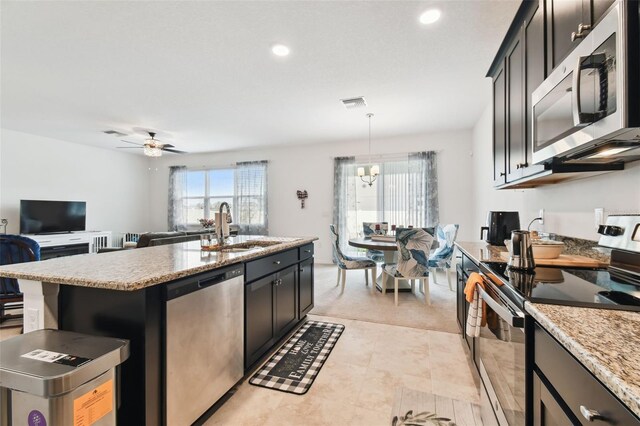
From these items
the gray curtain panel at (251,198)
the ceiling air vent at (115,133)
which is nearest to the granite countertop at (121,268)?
the ceiling air vent at (115,133)

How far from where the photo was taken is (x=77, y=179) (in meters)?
6.32

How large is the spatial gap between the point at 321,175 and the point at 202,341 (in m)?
5.18

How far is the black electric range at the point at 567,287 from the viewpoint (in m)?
0.94

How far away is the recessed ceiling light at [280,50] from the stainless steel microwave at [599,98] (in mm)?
2078

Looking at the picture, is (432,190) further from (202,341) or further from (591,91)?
(202,341)

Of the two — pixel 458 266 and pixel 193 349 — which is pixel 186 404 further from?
pixel 458 266

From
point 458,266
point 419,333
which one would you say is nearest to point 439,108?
point 458,266

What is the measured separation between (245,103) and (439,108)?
9.31 feet

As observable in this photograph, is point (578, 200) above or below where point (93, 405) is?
above

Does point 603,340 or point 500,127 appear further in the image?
point 500,127

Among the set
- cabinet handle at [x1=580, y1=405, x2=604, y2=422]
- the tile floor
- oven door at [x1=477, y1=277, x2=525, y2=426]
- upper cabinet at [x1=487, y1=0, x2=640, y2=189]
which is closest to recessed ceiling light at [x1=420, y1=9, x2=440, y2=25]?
upper cabinet at [x1=487, y1=0, x2=640, y2=189]

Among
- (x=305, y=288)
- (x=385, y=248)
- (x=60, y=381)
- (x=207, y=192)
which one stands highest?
(x=207, y=192)

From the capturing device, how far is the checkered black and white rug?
2.00m

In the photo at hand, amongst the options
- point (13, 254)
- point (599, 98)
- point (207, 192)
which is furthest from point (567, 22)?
point (207, 192)
